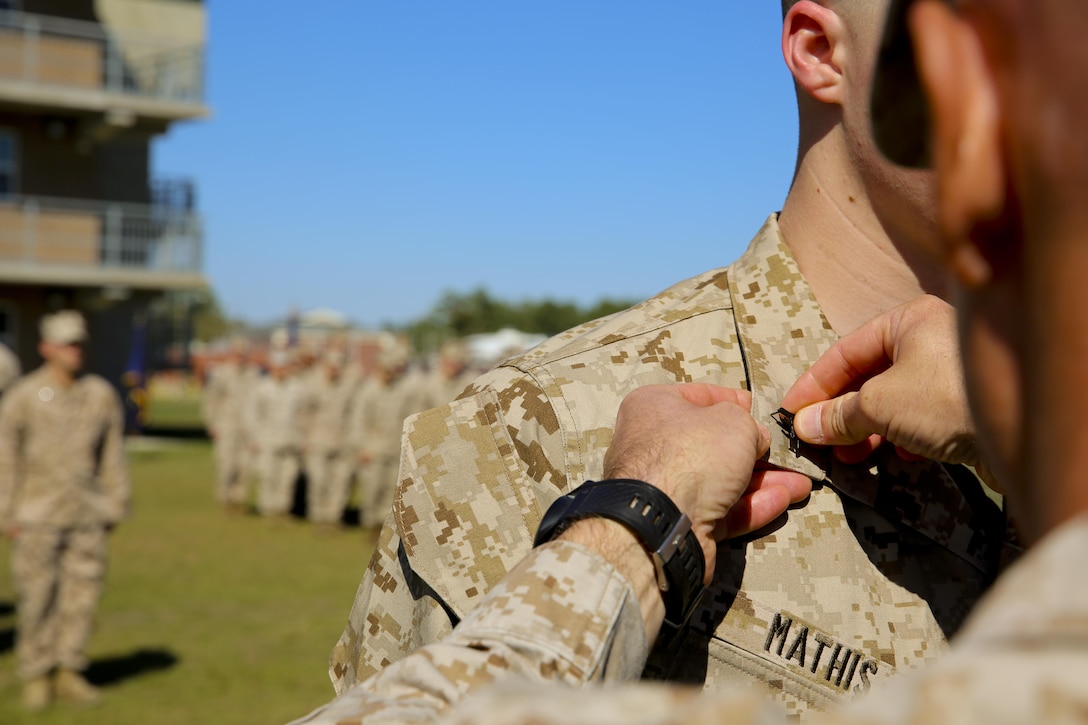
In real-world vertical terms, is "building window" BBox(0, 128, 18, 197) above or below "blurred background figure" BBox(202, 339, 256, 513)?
above

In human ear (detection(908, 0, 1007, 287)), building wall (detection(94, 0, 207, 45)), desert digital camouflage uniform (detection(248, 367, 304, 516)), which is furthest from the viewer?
building wall (detection(94, 0, 207, 45))

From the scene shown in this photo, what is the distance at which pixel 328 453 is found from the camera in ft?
47.8

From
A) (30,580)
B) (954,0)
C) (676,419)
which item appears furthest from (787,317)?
(30,580)

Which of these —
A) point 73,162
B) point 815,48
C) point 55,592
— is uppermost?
point 73,162

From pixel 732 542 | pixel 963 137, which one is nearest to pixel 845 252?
pixel 732 542

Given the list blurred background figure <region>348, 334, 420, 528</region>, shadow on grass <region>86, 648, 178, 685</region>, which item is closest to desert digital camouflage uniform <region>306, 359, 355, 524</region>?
blurred background figure <region>348, 334, 420, 528</region>

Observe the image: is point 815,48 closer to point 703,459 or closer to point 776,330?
point 776,330

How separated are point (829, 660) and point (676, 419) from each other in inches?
17.9

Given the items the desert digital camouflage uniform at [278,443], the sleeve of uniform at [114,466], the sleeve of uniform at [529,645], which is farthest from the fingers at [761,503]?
the desert digital camouflage uniform at [278,443]

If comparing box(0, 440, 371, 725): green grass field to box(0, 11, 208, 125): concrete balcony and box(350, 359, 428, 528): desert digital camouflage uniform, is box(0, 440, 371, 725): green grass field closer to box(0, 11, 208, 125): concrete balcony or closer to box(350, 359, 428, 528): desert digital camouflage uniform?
box(350, 359, 428, 528): desert digital camouflage uniform

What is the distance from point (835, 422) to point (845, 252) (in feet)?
1.44

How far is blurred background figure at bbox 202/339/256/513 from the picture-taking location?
1584cm

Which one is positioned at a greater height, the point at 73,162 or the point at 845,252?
the point at 73,162

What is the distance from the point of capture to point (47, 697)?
7199mm
